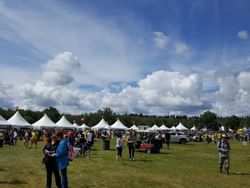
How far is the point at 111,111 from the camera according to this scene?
131 meters

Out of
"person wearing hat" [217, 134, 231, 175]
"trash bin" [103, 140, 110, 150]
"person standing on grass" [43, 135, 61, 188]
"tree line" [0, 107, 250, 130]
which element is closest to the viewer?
"person standing on grass" [43, 135, 61, 188]

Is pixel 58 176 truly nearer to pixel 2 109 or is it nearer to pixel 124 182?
pixel 124 182

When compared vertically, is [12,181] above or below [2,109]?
below

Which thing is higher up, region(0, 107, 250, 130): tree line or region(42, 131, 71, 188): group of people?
region(0, 107, 250, 130): tree line

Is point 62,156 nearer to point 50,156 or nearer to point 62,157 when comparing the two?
point 62,157

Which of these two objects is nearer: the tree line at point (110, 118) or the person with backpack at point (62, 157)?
the person with backpack at point (62, 157)

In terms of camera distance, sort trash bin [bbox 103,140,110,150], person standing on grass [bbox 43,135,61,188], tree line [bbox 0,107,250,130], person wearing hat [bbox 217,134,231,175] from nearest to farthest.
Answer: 1. person standing on grass [bbox 43,135,61,188]
2. person wearing hat [bbox 217,134,231,175]
3. trash bin [bbox 103,140,110,150]
4. tree line [bbox 0,107,250,130]

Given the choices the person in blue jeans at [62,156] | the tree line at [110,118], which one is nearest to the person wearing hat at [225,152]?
the person in blue jeans at [62,156]

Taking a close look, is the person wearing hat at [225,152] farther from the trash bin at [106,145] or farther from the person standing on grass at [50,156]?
the trash bin at [106,145]

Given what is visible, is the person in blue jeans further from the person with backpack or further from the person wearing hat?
the person wearing hat

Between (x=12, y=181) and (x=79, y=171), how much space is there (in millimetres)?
3872

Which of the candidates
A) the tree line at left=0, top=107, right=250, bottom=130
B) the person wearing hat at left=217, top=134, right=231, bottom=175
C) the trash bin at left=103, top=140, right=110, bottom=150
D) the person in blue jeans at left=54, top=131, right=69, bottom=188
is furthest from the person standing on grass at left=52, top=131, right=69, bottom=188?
the tree line at left=0, top=107, right=250, bottom=130

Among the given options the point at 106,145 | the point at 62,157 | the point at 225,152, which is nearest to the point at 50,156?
the point at 62,157

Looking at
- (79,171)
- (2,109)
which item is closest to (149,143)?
(79,171)
